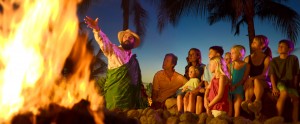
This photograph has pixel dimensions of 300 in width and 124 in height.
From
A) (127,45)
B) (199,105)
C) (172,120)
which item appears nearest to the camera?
(172,120)

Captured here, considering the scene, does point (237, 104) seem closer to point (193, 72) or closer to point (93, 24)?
point (193, 72)

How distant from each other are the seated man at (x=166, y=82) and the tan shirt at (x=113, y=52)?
2.98ft

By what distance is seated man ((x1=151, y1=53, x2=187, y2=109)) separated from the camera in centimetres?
838

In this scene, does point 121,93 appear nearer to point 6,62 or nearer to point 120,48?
point 120,48

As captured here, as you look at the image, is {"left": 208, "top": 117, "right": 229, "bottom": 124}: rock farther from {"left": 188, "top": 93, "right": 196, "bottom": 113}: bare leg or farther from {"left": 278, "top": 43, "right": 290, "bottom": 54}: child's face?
{"left": 278, "top": 43, "right": 290, "bottom": 54}: child's face

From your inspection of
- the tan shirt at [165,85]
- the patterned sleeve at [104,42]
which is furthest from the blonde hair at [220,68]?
the patterned sleeve at [104,42]

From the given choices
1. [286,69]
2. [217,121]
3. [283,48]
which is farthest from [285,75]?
[217,121]

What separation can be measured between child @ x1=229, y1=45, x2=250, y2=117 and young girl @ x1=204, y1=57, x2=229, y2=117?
24 centimetres

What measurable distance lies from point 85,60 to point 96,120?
6.05ft

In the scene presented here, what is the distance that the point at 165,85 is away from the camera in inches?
332

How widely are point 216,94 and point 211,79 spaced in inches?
15.2

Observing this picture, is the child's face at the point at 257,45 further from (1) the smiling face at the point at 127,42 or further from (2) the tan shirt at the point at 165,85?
(1) the smiling face at the point at 127,42

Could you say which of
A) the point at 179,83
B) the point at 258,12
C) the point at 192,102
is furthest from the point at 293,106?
the point at 258,12

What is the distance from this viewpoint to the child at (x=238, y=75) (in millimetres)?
6922
